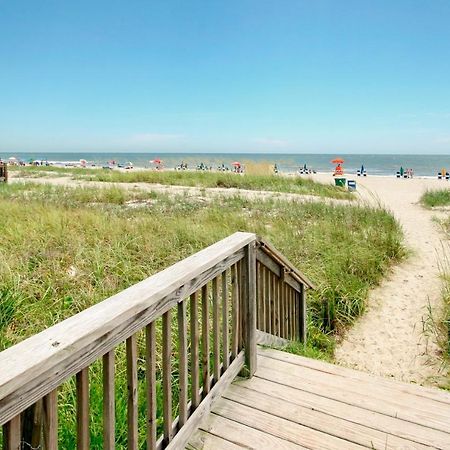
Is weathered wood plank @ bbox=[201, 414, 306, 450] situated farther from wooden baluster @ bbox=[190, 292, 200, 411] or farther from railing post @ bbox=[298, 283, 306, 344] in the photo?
railing post @ bbox=[298, 283, 306, 344]

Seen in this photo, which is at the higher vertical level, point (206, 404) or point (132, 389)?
point (132, 389)

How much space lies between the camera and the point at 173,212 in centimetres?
957

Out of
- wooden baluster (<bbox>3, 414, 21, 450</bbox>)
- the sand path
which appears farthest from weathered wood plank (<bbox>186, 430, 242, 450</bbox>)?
the sand path

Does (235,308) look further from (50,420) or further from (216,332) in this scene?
(50,420)

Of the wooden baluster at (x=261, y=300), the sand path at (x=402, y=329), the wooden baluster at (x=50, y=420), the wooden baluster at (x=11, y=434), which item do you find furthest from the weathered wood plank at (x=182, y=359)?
the sand path at (x=402, y=329)

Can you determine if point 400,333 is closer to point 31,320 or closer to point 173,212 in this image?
point 31,320

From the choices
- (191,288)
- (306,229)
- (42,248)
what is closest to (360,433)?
(191,288)

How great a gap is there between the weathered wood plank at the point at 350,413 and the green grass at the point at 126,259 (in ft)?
2.64

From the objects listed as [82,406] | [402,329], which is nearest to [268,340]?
[82,406]

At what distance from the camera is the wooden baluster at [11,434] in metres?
1.04

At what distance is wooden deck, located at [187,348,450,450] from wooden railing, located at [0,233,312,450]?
0.41ft

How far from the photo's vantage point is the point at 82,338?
1.23m

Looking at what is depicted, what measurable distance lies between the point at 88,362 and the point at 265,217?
8.01 m

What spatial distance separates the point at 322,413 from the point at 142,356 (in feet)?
5.37
